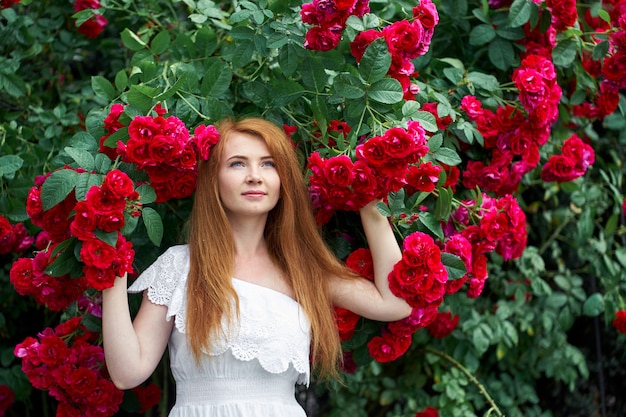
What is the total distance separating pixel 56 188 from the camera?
205cm

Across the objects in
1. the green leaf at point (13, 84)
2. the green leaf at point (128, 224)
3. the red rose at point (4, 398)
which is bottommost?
the red rose at point (4, 398)

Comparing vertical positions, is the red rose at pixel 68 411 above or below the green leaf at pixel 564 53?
below

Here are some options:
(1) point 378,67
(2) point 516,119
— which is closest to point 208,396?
(1) point 378,67

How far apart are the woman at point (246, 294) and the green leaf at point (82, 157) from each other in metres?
0.29

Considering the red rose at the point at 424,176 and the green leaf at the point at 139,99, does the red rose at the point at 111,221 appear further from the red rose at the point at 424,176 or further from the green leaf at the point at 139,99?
the red rose at the point at 424,176

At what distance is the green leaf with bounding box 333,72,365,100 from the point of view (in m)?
2.20

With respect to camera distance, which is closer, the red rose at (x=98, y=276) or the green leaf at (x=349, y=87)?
the red rose at (x=98, y=276)

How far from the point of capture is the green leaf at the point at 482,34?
2.73m

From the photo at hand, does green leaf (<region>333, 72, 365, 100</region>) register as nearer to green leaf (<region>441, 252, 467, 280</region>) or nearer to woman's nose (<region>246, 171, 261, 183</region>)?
woman's nose (<region>246, 171, 261, 183</region>)

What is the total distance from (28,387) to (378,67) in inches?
72.0

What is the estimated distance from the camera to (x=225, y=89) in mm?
2332

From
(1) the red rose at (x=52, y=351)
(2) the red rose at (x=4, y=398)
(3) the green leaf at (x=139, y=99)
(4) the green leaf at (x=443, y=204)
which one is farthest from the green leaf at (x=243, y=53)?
(2) the red rose at (x=4, y=398)

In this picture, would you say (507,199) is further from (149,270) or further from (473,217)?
(149,270)

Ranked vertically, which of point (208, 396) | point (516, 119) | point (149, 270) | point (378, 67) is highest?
point (378, 67)
